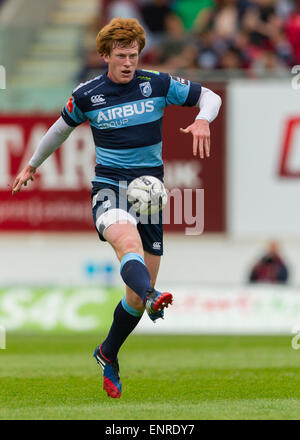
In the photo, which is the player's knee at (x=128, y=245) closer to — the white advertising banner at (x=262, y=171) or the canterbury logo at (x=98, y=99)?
the canterbury logo at (x=98, y=99)

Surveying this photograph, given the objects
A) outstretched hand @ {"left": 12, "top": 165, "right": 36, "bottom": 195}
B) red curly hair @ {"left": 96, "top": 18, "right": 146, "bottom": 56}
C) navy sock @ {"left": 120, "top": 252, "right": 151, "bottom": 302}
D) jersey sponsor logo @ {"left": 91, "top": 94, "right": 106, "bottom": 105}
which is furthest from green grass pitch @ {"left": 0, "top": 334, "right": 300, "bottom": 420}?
red curly hair @ {"left": 96, "top": 18, "right": 146, "bottom": 56}

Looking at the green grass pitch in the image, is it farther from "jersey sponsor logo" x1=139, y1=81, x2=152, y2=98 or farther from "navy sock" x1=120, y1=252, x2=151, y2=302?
"jersey sponsor logo" x1=139, y1=81, x2=152, y2=98

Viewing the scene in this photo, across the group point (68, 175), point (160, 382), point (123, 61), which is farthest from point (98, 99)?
point (68, 175)

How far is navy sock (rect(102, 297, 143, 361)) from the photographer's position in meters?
8.28

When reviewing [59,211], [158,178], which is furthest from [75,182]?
[158,178]

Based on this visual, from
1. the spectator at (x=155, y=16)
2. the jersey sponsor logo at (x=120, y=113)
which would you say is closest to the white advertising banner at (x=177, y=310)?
the spectator at (x=155, y=16)

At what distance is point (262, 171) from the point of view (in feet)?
64.9

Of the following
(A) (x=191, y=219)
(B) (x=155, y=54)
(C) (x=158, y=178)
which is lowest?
(A) (x=191, y=219)

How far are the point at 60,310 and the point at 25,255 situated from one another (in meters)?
2.67

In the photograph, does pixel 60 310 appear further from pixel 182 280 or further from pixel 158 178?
pixel 158 178

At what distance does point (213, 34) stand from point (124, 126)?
12384mm

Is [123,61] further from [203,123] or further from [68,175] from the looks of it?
[68,175]

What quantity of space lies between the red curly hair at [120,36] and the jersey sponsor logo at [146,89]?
0.33 m
